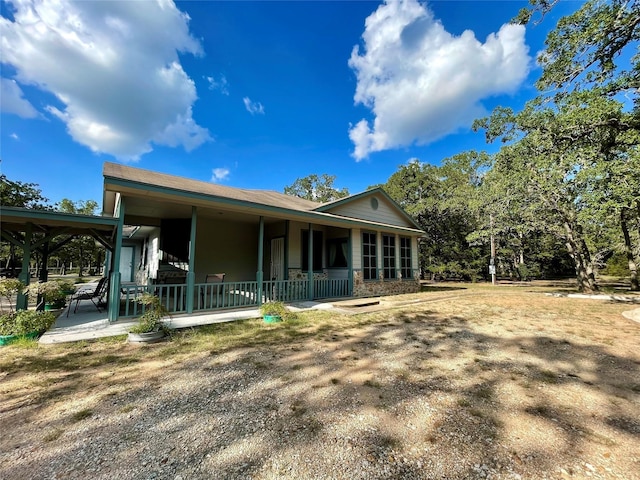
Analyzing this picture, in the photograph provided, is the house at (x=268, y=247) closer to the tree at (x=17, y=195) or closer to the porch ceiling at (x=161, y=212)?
the porch ceiling at (x=161, y=212)

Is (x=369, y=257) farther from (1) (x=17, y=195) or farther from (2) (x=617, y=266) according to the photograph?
(2) (x=617, y=266)

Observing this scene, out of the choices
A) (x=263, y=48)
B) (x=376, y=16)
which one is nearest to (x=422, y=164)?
(x=376, y=16)

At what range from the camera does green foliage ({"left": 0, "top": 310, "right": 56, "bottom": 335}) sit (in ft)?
14.5

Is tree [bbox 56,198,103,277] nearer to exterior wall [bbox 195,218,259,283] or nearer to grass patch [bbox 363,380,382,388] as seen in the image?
exterior wall [bbox 195,218,259,283]

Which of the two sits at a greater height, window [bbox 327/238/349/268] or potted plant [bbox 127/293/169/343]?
window [bbox 327/238/349/268]

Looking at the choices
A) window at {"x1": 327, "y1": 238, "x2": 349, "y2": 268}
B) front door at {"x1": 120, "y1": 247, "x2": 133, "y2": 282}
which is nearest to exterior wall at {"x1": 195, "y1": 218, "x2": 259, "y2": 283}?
window at {"x1": 327, "y1": 238, "x2": 349, "y2": 268}

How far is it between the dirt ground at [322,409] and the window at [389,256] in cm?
686

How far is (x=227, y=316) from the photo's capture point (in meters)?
6.47

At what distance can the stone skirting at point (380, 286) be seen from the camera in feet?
34.1

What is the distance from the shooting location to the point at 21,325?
449 centimetres

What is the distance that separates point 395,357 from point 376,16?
12.0 m

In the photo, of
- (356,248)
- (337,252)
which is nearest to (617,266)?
(356,248)

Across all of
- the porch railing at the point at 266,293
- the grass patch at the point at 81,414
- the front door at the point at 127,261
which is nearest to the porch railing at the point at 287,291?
the porch railing at the point at 266,293

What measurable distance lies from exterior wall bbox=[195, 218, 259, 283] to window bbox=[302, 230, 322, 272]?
196 cm
